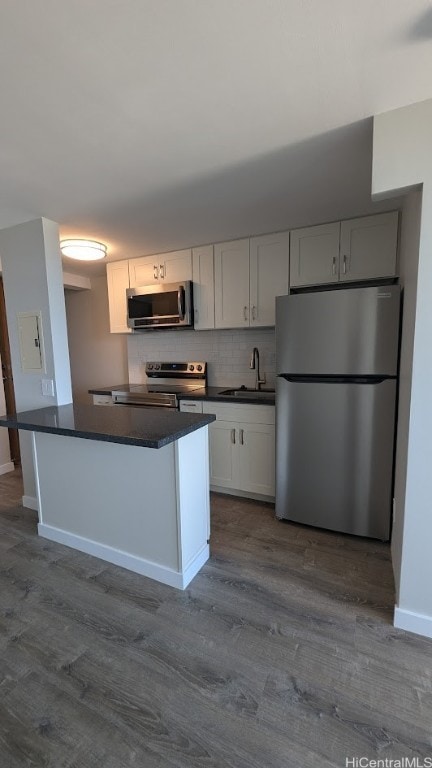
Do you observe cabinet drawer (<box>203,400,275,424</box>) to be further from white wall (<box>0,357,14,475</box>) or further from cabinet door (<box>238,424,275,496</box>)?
white wall (<box>0,357,14,475</box>)

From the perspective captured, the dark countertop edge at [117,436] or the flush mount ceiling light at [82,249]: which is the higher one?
the flush mount ceiling light at [82,249]

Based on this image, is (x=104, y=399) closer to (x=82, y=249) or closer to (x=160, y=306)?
(x=160, y=306)

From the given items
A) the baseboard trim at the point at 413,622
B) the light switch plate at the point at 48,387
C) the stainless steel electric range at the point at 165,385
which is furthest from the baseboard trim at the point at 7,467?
the baseboard trim at the point at 413,622

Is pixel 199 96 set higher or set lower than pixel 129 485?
higher

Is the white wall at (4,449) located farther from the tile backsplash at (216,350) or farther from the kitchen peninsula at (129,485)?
the kitchen peninsula at (129,485)

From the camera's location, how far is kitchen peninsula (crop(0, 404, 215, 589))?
1780 mm

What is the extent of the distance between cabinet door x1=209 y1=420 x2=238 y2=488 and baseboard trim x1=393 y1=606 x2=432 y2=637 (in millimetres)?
1524

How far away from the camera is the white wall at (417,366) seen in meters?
1.36

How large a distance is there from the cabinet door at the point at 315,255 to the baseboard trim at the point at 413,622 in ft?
6.99

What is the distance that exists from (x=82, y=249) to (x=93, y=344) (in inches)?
73.0

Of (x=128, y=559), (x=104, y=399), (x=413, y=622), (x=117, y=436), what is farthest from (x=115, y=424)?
(x=413, y=622)

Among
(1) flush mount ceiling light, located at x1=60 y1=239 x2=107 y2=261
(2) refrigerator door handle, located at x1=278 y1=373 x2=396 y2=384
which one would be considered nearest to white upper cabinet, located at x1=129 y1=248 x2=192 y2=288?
(1) flush mount ceiling light, located at x1=60 y1=239 x2=107 y2=261

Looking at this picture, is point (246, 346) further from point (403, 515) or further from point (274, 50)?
point (274, 50)

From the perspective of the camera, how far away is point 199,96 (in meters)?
1.29
